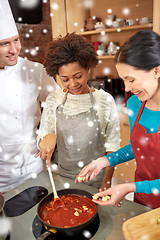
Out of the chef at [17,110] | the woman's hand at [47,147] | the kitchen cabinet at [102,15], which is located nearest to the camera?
the woman's hand at [47,147]

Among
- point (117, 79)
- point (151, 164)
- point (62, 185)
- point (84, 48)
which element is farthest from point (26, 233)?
point (117, 79)

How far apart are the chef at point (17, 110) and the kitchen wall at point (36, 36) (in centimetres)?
226

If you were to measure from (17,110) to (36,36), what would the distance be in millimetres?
2740

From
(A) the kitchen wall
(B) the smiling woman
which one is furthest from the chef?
(A) the kitchen wall

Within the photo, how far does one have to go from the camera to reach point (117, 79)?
2721 millimetres

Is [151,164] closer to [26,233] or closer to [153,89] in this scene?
[153,89]

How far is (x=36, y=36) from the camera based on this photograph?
12.8 feet

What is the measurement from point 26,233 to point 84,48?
0.99 m

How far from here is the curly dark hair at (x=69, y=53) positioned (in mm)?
1288

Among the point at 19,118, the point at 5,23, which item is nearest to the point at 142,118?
the point at 19,118

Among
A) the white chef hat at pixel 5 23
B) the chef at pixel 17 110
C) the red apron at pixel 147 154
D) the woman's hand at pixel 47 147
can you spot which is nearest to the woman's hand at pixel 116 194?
the red apron at pixel 147 154

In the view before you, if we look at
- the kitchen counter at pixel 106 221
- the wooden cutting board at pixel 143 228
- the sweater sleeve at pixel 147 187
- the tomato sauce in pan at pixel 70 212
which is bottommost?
the kitchen counter at pixel 106 221

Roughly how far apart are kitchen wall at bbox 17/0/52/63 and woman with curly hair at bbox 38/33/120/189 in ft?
8.21

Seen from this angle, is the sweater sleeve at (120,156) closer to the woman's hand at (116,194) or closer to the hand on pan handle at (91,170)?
the hand on pan handle at (91,170)
